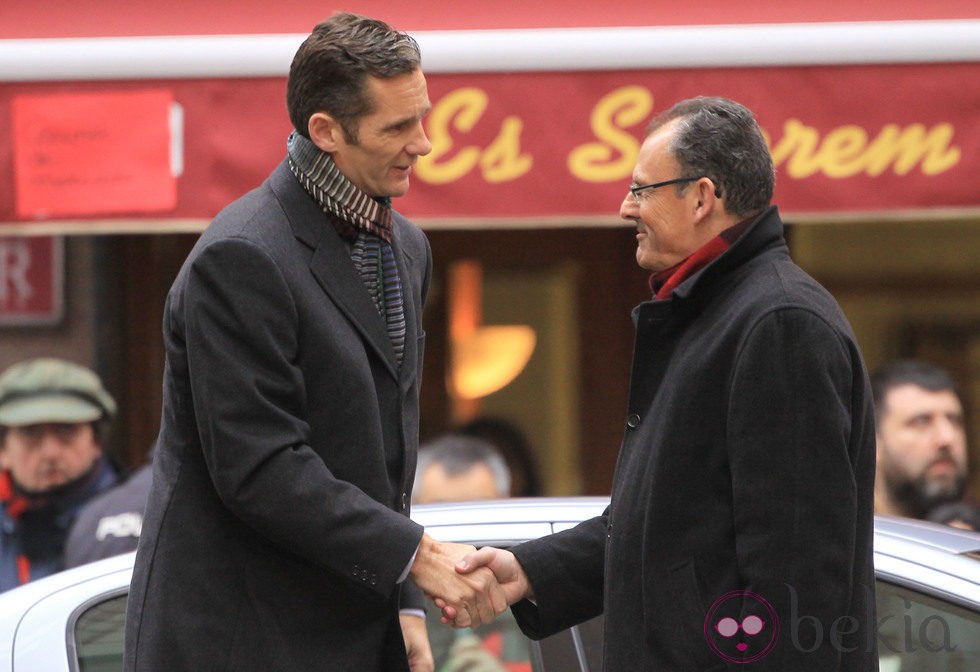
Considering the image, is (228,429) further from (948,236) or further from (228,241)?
(948,236)

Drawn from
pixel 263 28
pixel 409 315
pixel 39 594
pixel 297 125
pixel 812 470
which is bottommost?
pixel 39 594

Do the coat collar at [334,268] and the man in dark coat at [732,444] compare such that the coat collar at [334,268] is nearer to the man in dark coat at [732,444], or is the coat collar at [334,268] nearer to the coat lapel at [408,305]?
the coat lapel at [408,305]

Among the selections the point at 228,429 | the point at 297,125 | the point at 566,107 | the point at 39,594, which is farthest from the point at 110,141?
the point at 228,429

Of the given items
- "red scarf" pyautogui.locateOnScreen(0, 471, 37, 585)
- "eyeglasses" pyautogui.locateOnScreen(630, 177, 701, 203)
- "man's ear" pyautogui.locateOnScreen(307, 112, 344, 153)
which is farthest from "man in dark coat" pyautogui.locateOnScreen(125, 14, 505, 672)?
"red scarf" pyautogui.locateOnScreen(0, 471, 37, 585)

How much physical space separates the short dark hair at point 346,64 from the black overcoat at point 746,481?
0.63 metres

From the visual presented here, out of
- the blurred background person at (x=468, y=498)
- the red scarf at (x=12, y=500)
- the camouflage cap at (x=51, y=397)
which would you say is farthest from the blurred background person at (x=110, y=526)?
the blurred background person at (x=468, y=498)

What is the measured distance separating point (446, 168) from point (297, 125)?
247 centimetres

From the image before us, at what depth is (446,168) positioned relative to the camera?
5.05 meters

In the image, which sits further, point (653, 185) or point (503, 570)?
point (503, 570)

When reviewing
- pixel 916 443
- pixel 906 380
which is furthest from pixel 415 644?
pixel 906 380

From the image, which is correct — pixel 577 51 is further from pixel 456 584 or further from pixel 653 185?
pixel 456 584

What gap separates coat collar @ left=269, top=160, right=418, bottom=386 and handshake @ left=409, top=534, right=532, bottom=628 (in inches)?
13.3

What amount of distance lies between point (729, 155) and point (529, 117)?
2.56 meters

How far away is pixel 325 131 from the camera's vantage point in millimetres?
2562
